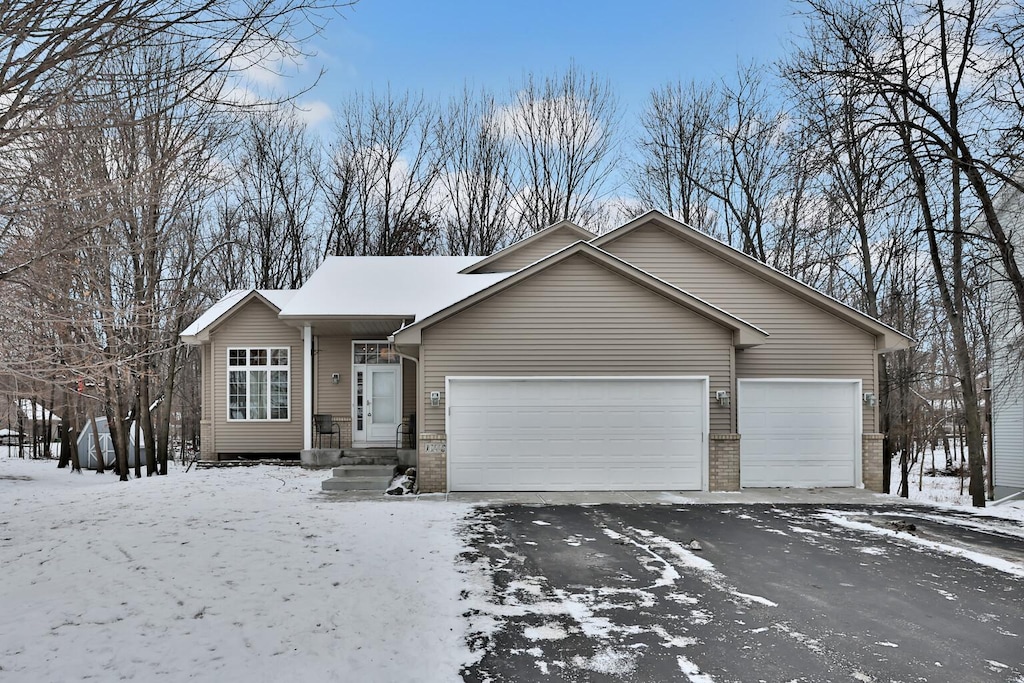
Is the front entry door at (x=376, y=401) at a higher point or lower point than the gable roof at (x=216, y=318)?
lower

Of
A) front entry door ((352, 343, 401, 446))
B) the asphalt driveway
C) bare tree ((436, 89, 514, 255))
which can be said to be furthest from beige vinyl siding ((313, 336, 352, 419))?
bare tree ((436, 89, 514, 255))

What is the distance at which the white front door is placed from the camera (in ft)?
49.0

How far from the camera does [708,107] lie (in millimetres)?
23078

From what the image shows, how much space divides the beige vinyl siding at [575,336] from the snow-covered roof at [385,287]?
4.45ft

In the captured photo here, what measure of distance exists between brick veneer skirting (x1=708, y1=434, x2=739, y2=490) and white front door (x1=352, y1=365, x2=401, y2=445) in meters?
7.00

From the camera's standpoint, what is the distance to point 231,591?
5.68m

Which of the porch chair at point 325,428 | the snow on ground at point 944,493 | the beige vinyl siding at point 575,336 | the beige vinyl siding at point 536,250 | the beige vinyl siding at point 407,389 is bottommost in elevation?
the snow on ground at point 944,493

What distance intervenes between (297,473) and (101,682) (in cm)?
992

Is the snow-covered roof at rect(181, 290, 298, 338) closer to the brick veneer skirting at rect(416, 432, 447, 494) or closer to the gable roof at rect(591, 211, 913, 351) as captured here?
the brick veneer skirting at rect(416, 432, 447, 494)

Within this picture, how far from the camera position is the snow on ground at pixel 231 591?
4227 mm

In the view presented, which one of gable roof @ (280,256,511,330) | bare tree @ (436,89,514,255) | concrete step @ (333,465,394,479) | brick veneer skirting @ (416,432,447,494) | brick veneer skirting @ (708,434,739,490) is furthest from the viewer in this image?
bare tree @ (436,89,514,255)

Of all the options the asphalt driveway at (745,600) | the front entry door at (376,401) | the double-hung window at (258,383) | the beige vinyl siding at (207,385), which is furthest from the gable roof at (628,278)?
the beige vinyl siding at (207,385)

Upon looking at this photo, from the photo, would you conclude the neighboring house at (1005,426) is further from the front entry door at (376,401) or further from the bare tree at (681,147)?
the front entry door at (376,401)

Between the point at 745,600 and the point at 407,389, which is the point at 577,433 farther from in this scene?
the point at 745,600
